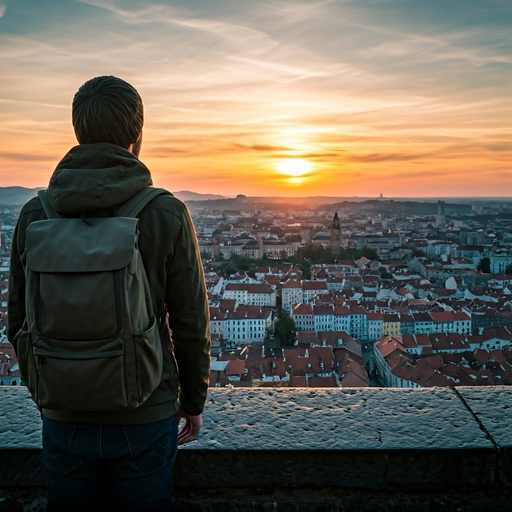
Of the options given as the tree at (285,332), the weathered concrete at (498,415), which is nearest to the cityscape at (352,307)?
the tree at (285,332)

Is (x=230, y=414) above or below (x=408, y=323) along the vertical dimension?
above

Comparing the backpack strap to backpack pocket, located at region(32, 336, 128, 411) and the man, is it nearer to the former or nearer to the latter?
the man

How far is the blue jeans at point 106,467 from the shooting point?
33.7 inches

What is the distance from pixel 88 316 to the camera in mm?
789

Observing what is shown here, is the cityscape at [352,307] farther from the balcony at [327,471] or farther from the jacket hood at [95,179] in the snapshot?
the jacket hood at [95,179]

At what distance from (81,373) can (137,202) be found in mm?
247

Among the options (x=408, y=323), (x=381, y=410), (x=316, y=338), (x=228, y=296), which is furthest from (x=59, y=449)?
(x=228, y=296)

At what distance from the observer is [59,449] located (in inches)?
34.2

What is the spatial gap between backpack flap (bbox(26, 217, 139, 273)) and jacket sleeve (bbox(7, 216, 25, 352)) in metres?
0.13

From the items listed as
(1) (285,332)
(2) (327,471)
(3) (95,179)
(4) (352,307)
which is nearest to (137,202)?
(3) (95,179)

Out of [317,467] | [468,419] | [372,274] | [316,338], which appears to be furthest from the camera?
[372,274]

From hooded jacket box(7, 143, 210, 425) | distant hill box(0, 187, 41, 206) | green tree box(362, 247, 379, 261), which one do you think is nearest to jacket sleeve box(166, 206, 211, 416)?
hooded jacket box(7, 143, 210, 425)

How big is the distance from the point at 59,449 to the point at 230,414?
51 centimetres

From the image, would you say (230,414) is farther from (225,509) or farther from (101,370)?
(101,370)
